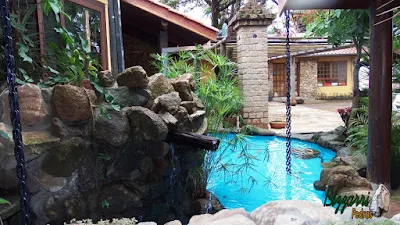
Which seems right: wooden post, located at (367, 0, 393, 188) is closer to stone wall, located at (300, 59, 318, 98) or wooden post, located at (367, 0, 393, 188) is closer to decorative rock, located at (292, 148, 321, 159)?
decorative rock, located at (292, 148, 321, 159)

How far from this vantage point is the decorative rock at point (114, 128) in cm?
359

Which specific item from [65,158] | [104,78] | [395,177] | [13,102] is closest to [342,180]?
[395,177]

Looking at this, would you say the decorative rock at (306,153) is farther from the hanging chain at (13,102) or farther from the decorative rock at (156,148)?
the hanging chain at (13,102)

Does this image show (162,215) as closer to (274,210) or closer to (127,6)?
(274,210)

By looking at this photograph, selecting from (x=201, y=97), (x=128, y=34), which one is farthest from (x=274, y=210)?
(x=128, y=34)

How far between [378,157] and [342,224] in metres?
2.50

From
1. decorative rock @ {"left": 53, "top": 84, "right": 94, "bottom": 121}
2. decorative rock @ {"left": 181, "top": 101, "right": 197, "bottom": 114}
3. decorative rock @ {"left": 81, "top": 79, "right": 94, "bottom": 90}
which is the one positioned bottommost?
decorative rock @ {"left": 181, "top": 101, "right": 197, "bottom": 114}

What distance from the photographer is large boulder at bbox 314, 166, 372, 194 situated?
452 cm

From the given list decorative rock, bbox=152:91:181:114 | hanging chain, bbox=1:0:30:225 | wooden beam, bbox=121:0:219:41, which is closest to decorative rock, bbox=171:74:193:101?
decorative rock, bbox=152:91:181:114

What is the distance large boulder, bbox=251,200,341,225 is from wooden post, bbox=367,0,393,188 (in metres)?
1.95

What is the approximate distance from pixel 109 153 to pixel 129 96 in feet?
2.39

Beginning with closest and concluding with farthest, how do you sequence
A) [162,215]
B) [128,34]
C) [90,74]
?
1. [90,74]
2. [162,215]
3. [128,34]

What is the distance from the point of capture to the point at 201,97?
17.2 feet

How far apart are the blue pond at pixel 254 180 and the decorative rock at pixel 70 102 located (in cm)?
225
